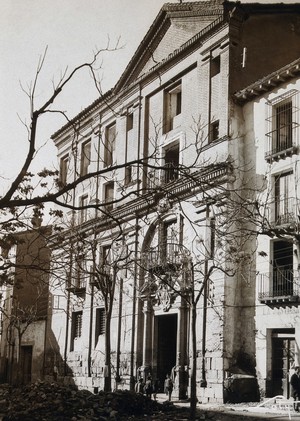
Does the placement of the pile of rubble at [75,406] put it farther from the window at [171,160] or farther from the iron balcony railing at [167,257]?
the window at [171,160]

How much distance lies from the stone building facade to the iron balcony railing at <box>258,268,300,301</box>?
25.1 inches

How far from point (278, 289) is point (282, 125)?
6552mm

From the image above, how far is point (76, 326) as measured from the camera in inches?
1505

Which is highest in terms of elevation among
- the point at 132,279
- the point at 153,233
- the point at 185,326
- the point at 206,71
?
the point at 206,71

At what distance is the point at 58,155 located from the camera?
43.9m

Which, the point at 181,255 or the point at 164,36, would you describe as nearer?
the point at 181,255

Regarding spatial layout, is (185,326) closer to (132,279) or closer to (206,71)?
(132,279)

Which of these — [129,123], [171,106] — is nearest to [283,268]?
[171,106]

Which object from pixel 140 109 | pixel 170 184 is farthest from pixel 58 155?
pixel 170 184

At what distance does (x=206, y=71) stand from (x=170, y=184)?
5410 mm

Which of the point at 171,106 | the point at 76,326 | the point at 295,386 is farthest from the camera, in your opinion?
the point at 76,326

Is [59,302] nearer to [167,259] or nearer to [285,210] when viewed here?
[167,259]

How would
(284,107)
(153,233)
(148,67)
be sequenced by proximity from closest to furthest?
(284,107) < (153,233) < (148,67)

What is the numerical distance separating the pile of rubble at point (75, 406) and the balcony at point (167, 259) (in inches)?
284
